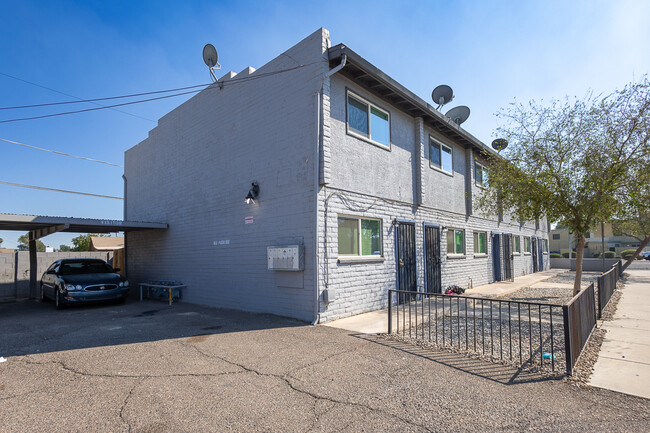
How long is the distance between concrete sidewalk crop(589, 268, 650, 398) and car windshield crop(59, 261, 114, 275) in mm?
13254

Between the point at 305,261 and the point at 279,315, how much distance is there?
162 cm

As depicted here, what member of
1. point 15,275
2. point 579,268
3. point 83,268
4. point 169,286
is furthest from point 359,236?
point 15,275

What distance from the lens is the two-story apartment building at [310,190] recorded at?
8.15m

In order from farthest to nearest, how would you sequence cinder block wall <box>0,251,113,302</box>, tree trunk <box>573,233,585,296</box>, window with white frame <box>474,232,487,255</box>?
window with white frame <box>474,232,487,255</box>, cinder block wall <box>0,251,113,302</box>, tree trunk <box>573,233,585,296</box>

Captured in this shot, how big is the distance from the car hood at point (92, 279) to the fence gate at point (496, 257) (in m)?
15.3

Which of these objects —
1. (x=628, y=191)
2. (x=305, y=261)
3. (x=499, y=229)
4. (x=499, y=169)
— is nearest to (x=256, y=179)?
(x=305, y=261)

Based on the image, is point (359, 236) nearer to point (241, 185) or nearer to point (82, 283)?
point (241, 185)

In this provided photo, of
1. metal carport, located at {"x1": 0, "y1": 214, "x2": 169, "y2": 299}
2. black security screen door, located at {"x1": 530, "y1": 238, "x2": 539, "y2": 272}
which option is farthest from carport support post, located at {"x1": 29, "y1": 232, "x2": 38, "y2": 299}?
black security screen door, located at {"x1": 530, "y1": 238, "x2": 539, "y2": 272}

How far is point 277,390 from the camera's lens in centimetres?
410

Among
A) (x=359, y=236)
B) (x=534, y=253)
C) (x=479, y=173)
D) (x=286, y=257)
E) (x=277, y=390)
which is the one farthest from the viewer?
(x=534, y=253)

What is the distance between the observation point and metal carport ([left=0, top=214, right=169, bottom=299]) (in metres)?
9.77

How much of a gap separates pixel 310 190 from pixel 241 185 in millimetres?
2789

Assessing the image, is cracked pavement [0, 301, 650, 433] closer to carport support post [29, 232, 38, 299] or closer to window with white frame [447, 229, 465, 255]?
window with white frame [447, 229, 465, 255]

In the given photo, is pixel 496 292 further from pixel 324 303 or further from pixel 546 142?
pixel 324 303
